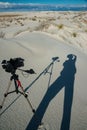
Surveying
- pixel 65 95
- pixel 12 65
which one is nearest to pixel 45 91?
pixel 65 95

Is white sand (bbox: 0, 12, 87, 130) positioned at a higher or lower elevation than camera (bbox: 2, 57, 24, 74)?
lower

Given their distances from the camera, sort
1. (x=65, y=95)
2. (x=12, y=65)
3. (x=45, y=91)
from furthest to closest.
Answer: (x=45, y=91) → (x=65, y=95) → (x=12, y=65)

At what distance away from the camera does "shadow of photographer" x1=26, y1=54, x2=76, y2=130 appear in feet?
21.2

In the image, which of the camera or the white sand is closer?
the camera

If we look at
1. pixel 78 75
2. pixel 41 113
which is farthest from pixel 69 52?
pixel 41 113

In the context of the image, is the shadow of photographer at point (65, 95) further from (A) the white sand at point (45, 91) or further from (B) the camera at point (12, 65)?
(B) the camera at point (12, 65)

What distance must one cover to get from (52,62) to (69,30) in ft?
33.5

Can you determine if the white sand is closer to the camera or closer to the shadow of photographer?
the shadow of photographer

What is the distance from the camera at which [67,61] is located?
38.7ft

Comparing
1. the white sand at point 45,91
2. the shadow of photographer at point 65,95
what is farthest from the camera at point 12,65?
the shadow of photographer at point 65,95

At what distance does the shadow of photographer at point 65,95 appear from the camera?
6461 mm

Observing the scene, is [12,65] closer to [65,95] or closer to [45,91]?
[45,91]

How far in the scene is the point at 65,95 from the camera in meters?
8.08

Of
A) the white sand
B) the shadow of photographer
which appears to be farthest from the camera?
the shadow of photographer
